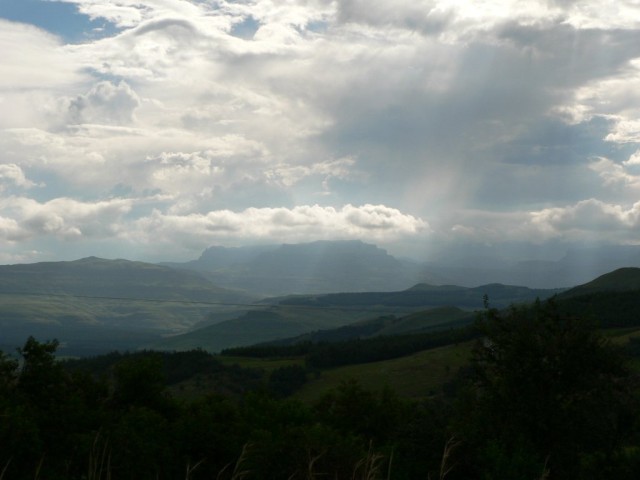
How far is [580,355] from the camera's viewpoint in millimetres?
45531

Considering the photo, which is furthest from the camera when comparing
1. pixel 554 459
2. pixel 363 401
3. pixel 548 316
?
pixel 363 401

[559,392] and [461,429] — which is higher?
[559,392]

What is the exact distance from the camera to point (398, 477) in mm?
48844

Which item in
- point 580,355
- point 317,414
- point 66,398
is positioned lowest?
point 317,414

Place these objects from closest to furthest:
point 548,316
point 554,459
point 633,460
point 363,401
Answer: point 554,459 < point 548,316 < point 633,460 < point 363,401

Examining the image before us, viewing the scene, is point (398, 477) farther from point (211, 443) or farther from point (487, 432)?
point (211, 443)

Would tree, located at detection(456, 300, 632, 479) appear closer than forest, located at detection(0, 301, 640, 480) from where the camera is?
No

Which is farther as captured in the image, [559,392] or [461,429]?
[461,429]

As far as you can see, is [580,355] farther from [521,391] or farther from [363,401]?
[363,401]

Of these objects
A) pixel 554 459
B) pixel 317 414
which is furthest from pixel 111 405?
pixel 554 459

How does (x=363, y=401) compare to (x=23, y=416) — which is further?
(x=363, y=401)

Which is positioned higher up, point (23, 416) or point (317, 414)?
point (23, 416)

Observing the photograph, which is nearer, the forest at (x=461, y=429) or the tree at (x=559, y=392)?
the forest at (x=461, y=429)

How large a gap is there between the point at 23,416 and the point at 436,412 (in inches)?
1414
